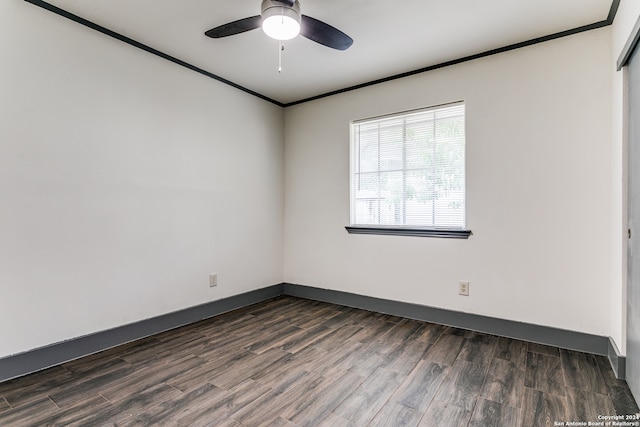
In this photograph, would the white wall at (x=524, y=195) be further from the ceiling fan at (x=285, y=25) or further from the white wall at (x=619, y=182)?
the ceiling fan at (x=285, y=25)

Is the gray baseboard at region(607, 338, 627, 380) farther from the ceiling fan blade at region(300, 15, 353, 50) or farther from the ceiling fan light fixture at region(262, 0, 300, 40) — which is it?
the ceiling fan light fixture at region(262, 0, 300, 40)

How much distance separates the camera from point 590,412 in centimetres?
170

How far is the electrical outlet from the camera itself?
294cm

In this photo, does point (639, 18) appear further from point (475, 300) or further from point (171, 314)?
point (171, 314)

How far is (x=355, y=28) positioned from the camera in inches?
97.2

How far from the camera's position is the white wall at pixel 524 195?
243 cm

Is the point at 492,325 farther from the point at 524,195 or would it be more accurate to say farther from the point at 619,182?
the point at 619,182

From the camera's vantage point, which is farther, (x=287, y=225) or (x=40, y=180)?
(x=287, y=225)

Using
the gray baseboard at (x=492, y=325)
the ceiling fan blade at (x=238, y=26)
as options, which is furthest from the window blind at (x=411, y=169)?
the ceiling fan blade at (x=238, y=26)

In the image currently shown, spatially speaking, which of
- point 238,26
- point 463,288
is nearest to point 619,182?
point 463,288

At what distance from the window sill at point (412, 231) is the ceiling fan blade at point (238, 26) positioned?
221cm

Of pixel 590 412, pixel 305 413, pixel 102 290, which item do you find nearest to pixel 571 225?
pixel 590 412

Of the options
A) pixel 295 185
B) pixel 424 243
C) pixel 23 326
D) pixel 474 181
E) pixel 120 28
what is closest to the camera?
pixel 23 326

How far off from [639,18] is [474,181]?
1.45 metres
